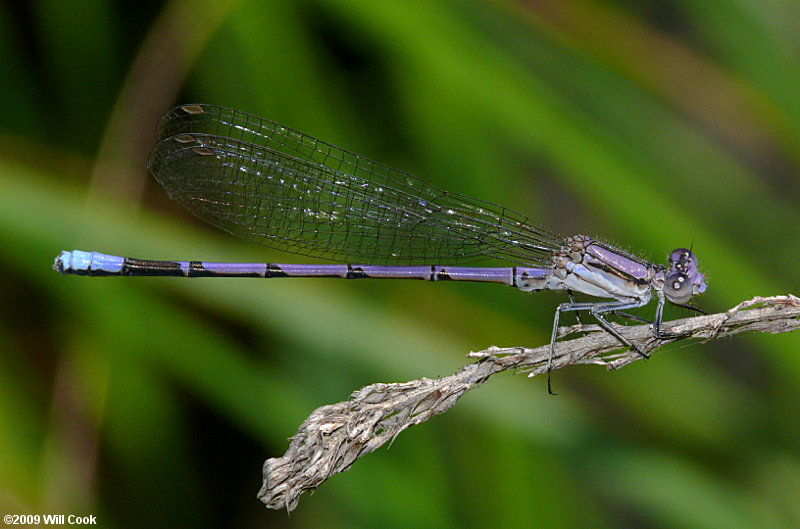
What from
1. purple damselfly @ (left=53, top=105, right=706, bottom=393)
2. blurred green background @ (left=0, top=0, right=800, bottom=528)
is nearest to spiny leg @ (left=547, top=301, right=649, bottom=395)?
purple damselfly @ (left=53, top=105, right=706, bottom=393)

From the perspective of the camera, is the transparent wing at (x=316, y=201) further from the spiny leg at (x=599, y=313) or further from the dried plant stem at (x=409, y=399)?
the dried plant stem at (x=409, y=399)

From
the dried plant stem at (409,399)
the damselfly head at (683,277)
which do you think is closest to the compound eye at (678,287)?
the damselfly head at (683,277)

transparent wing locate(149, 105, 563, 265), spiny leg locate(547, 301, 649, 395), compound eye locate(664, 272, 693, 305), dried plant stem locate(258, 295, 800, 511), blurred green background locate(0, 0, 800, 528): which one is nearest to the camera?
dried plant stem locate(258, 295, 800, 511)

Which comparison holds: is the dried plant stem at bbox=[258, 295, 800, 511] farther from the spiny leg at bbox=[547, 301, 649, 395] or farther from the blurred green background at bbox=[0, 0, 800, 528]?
the blurred green background at bbox=[0, 0, 800, 528]

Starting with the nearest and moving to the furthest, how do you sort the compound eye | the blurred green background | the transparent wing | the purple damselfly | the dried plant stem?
the dried plant stem < the compound eye < the blurred green background < the purple damselfly < the transparent wing

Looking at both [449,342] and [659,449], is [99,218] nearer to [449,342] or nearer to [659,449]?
[449,342]
